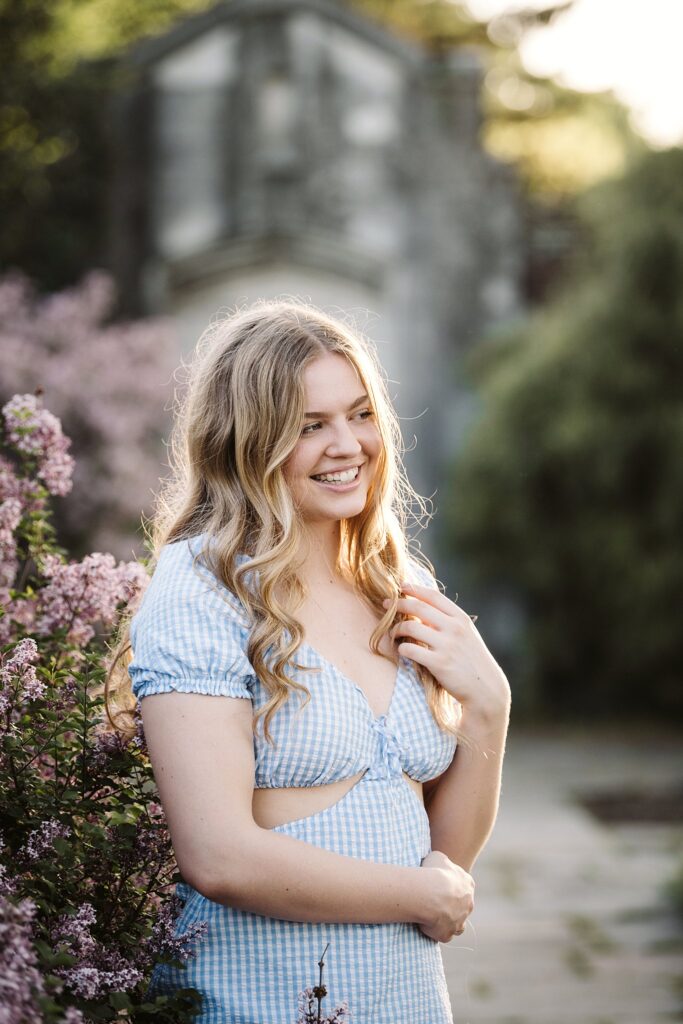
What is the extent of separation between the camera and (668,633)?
381 inches

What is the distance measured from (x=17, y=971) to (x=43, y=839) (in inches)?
14.4

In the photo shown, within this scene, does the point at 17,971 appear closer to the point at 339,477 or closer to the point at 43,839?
the point at 43,839

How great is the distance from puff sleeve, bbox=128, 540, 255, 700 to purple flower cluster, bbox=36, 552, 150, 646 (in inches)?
16.2

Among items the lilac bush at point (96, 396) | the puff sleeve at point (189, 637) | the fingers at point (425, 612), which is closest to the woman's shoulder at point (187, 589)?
the puff sleeve at point (189, 637)

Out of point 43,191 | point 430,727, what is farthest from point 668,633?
point 430,727

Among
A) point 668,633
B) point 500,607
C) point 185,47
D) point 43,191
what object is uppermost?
point 185,47

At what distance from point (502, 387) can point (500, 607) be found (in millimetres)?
1988

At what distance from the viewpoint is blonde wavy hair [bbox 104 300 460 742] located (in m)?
1.94

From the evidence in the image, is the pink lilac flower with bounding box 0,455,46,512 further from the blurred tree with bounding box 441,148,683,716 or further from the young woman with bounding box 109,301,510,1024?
the blurred tree with bounding box 441,148,683,716

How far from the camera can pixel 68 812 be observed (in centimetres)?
195

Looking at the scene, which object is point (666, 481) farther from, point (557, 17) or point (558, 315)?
point (557, 17)

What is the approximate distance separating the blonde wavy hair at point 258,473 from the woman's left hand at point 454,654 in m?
0.03

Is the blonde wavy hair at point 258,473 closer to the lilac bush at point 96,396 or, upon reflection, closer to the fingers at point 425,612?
the fingers at point 425,612

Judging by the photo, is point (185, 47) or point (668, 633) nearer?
point (668, 633)
